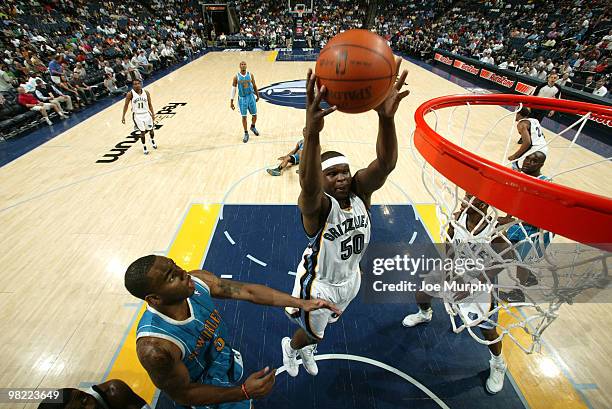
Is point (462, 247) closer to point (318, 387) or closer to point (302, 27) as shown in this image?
point (318, 387)

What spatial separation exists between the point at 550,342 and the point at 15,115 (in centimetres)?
1164

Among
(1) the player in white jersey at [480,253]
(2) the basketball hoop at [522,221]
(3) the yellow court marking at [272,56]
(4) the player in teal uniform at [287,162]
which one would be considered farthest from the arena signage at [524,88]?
(3) the yellow court marking at [272,56]

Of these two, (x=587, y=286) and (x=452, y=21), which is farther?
(x=452, y=21)

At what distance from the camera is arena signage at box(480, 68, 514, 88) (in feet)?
37.2

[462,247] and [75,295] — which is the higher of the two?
[462,247]

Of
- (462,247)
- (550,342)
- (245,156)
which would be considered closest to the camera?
(462,247)

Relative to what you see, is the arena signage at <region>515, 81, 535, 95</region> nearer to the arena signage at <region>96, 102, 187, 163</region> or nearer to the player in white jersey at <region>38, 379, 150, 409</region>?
the arena signage at <region>96, 102, 187, 163</region>

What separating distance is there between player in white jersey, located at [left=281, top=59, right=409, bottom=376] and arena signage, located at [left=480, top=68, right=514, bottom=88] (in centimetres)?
1176

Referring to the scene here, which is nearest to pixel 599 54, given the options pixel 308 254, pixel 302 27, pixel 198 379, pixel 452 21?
pixel 452 21

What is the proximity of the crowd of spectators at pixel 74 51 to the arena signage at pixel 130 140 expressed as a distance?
2712 millimetres

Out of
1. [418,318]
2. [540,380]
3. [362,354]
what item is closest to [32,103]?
[362,354]

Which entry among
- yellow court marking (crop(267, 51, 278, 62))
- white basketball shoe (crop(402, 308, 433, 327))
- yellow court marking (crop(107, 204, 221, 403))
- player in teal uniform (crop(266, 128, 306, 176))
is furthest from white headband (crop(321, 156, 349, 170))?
yellow court marking (crop(267, 51, 278, 62))

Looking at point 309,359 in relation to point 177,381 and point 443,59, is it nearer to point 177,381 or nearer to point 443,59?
point 177,381

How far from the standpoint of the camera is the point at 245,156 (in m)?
7.12
